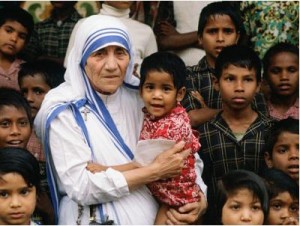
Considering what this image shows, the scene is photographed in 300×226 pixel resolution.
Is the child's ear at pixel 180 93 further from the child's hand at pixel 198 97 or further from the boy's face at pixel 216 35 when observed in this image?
the boy's face at pixel 216 35

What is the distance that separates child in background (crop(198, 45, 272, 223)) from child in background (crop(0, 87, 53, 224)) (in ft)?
3.02

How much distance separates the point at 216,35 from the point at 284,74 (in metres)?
0.51

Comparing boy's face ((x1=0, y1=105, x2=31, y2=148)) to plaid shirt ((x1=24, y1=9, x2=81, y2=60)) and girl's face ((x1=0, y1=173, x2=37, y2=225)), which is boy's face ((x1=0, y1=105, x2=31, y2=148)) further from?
plaid shirt ((x1=24, y1=9, x2=81, y2=60))

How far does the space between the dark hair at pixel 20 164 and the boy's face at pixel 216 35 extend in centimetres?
163

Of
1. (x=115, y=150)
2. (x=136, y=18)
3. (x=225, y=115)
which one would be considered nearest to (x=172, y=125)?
(x=115, y=150)

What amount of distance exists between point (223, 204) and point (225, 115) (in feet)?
2.23

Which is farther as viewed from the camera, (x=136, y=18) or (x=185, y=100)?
(x=136, y=18)

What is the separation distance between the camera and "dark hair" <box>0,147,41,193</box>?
4.31 meters

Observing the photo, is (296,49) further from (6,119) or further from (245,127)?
(6,119)

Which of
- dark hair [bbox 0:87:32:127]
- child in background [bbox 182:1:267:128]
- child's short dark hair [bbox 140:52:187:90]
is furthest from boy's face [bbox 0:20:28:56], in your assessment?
child's short dark hair [bbox 140:52:187:90]

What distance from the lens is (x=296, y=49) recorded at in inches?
223

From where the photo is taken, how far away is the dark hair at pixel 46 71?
5449 millimetres

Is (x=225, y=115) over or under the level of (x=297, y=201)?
over

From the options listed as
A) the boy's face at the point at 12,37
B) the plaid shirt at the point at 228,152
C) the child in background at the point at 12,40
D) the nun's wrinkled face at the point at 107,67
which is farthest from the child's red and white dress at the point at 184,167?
the boy's face at the point at 12,37
